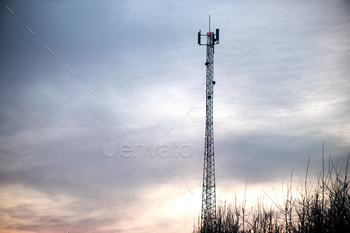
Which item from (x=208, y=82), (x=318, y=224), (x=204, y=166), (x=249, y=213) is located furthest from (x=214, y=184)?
(x=318, y=224)

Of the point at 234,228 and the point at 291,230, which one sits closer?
the point at 291,230

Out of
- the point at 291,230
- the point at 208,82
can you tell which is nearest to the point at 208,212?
the point at 208,82

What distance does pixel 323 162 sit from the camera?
18547mm

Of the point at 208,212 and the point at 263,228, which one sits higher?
the point at 208,212

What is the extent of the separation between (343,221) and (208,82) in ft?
98.3

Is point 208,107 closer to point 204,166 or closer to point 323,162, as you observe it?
point 204,166

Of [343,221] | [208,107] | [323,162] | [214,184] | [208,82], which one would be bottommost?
[343,221]

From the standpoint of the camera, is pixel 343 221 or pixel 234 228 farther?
pixel 234 228

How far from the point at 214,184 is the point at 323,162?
24470 mm

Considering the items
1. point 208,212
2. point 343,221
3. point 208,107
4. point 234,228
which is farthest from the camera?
point 208,107

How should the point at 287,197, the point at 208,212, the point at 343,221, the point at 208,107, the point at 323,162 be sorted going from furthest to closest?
1. the point at 208,107
2. the point at 208,212
3. the point at 287,197
4. the point at 323,162
5. the point at 343,221

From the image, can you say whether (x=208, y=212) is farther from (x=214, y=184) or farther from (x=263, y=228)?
(x=263, y=228)

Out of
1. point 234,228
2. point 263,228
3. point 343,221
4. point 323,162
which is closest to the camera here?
point 343,221

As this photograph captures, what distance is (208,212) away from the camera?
4138cm
